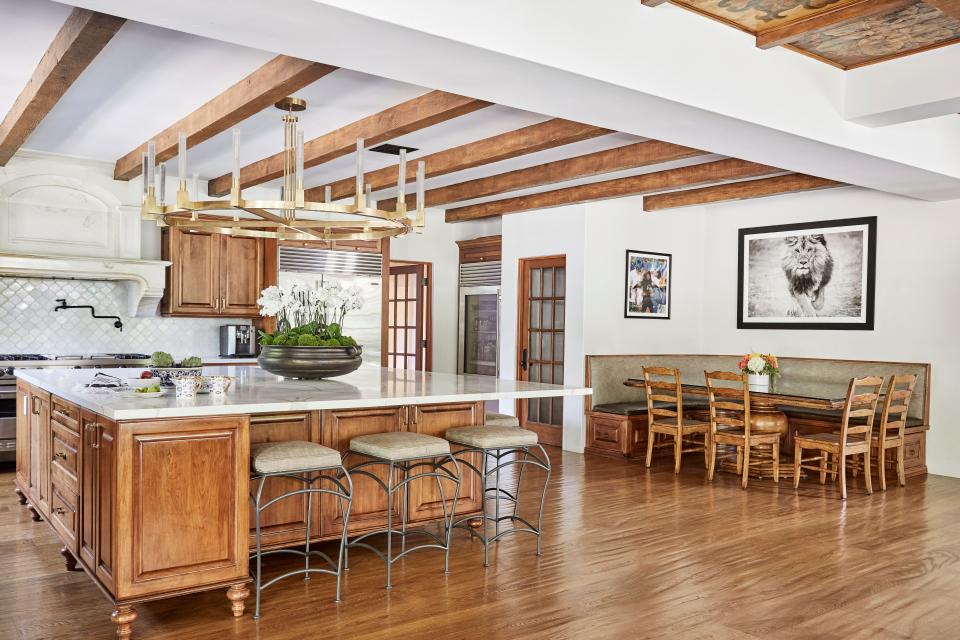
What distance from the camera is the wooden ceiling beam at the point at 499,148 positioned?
5.00 meters

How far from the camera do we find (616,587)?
147 inches

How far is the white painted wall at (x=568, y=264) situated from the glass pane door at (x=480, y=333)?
739 mm

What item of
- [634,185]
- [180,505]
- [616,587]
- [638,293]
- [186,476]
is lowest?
[616,587]

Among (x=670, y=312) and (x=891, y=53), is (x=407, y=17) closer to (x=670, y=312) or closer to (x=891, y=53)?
(x=891, y=53)

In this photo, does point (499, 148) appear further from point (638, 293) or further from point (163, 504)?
point (163, 504)

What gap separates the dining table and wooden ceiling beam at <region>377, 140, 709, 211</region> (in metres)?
2.07

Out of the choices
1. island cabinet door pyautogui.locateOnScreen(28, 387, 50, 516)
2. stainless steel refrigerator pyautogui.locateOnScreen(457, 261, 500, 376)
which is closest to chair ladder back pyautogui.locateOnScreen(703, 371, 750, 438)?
stainless steel refrigerator pyautogui.locateOnScreen(457, 261, 500, 376)

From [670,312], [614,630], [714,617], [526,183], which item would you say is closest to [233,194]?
[614,630]

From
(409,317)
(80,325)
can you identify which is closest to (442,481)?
(80,325)

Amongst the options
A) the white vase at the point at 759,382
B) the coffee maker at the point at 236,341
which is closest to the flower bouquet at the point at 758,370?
the white vase at the point at 759,382

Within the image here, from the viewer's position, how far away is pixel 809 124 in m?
4.47

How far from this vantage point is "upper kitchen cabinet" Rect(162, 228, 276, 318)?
7250 mm

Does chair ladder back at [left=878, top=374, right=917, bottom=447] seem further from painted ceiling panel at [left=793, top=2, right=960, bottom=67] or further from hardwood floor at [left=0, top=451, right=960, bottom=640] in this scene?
painted ceiling panel at [left=793, top=2, right=960, bottom=67]

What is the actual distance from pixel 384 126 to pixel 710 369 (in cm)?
490
